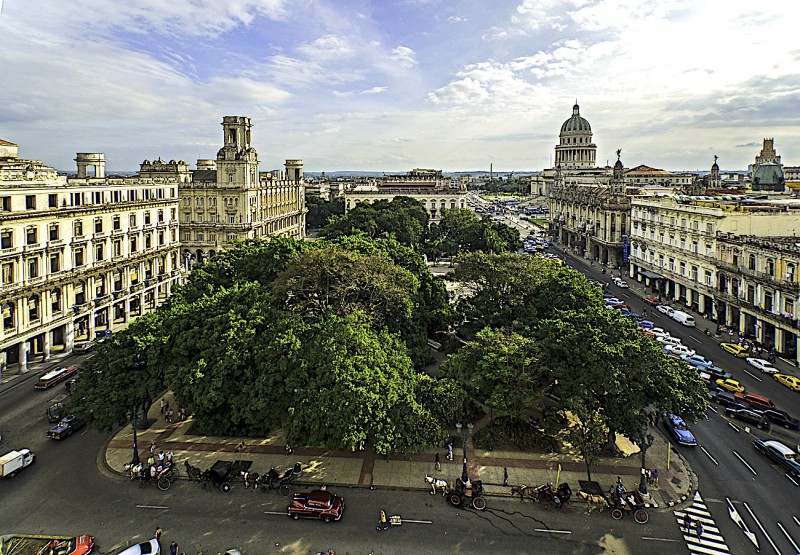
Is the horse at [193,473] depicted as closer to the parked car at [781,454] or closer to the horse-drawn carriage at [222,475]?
the horse-drawn carriage at [222,475]

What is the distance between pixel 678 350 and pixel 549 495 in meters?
31.4

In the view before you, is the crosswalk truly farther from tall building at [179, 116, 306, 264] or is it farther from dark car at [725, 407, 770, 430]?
tall building at [179, 116, 306, 264]

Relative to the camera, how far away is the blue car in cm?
3616

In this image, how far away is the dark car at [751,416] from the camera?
38.4 m

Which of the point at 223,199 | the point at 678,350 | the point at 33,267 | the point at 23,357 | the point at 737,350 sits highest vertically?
the point at 223,199

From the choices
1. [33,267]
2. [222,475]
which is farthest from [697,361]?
[33,267]

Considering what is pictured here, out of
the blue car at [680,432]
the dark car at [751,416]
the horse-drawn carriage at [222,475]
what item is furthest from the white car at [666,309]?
the horse-drawn carriage at [222,475]

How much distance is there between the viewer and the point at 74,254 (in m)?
57.6

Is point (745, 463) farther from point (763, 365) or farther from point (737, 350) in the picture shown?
point (737, 350)

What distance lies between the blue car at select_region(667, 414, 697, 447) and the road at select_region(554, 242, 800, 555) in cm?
53

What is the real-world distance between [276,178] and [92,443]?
289ft

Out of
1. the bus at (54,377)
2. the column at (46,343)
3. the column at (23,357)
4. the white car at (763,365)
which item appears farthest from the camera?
the column at (46,343)

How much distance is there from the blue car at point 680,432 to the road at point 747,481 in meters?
0.53

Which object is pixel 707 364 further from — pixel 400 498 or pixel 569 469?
pixel 400 498
